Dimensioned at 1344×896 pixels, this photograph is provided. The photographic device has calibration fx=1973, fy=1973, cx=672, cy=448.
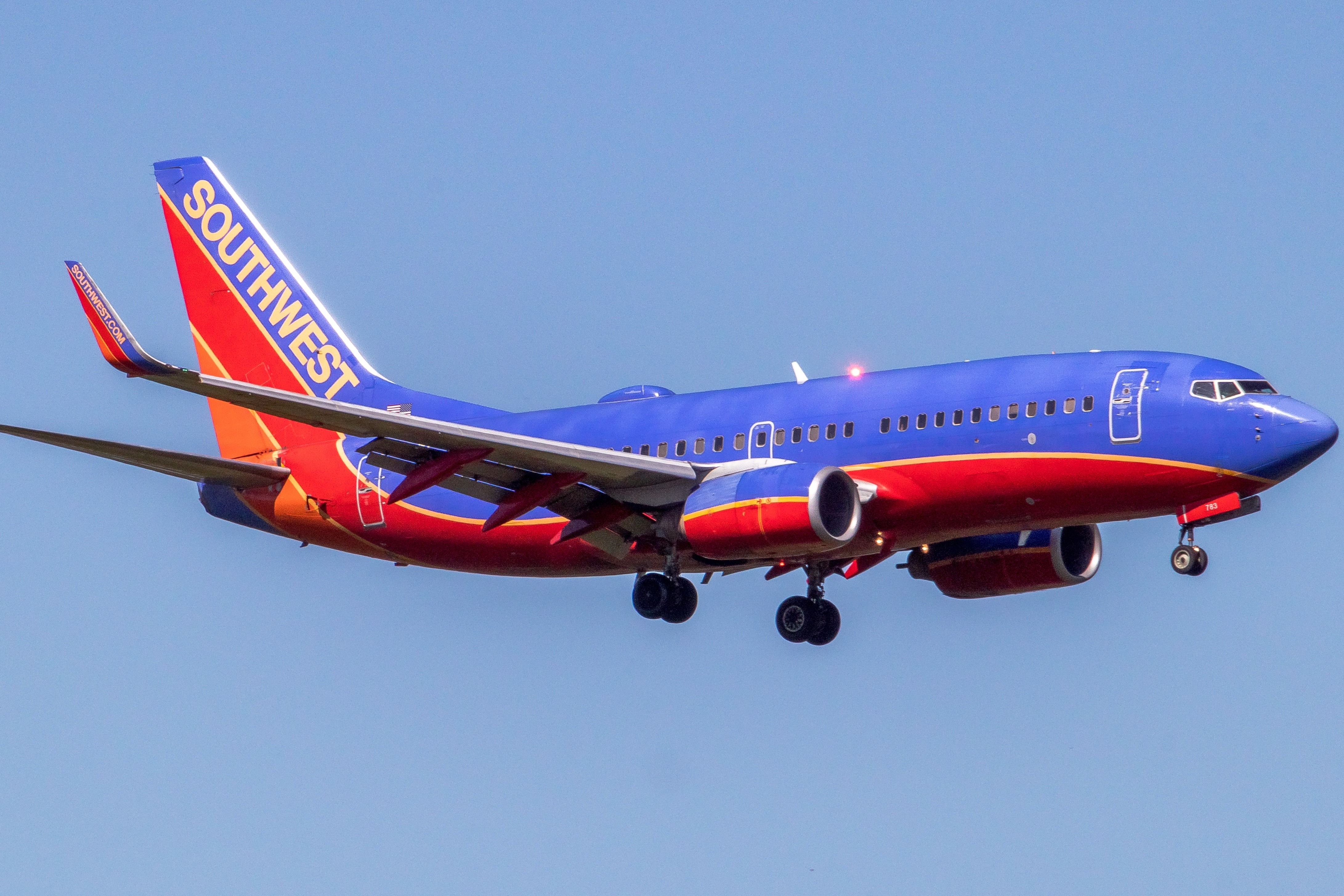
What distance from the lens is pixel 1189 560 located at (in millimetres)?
37156

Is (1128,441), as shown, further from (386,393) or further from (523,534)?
(386,393)

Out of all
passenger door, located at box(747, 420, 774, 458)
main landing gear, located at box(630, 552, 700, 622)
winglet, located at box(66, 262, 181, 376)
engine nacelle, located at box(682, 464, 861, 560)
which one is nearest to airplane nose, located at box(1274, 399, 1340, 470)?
engine nacelle, located at box(682, 464, 861, 560)

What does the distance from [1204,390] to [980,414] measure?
4.23m

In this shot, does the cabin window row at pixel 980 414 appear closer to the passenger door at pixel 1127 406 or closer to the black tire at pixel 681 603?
the passenger door at pixel 1127 406

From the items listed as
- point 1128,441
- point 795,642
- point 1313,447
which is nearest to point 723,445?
point 795,642

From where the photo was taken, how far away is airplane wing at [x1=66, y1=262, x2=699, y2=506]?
34.9 metres

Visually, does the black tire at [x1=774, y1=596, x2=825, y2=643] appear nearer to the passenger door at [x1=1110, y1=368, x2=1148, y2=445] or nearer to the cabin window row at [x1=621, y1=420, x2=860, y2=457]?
the cabin window row at [x1=621, y1=420, x2=860, y2=457]

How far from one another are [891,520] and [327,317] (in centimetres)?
1735

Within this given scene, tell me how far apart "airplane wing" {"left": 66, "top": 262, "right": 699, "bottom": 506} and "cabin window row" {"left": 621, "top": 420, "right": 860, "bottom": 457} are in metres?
0.71

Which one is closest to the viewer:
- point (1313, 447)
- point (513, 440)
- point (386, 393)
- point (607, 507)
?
point (1313, 447)

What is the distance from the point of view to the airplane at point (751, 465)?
121ft

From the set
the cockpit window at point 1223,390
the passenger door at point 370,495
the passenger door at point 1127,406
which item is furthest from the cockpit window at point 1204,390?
the passenger door at point 370,495

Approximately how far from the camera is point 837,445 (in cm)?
3994

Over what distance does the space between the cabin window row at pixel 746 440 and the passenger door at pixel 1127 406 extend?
5380 millimetres
